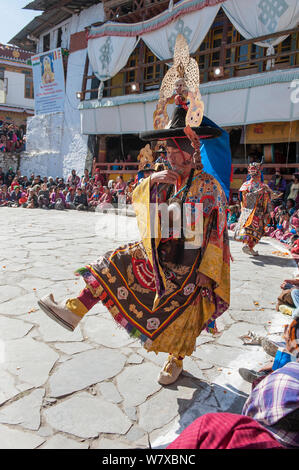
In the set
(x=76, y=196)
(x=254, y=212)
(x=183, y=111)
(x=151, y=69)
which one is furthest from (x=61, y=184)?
(x=183, y=111)

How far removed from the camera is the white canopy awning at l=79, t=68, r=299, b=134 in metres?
11.9

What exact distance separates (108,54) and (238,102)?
788 centimetres

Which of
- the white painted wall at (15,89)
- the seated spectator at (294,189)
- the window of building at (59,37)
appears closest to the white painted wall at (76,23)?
the window of building at (59,37)

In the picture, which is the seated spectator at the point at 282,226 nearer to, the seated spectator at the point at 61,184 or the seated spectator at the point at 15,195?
the seated spectator at the point at 61,184

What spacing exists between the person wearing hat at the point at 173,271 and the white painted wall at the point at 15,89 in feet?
124

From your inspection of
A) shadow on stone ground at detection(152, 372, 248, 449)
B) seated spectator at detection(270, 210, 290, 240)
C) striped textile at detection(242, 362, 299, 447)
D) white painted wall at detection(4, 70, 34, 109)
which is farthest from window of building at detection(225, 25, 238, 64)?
white painted wall at detection(4, 70, 34, 109)

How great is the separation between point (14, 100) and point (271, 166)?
3110cm

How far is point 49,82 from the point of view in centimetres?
2186

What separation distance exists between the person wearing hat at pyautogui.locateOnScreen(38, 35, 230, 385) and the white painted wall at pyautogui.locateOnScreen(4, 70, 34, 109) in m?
37.7

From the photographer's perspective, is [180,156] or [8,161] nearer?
[180,156]

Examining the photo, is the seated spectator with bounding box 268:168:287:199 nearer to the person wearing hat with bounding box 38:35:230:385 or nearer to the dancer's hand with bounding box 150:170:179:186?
the person wearing hat with bounding box 38:35:230:385

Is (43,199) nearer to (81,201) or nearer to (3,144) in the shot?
(81,201)
